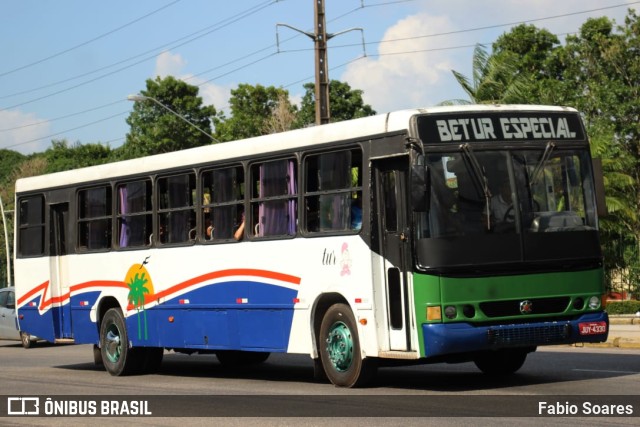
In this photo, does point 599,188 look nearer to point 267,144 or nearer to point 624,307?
point 267,144

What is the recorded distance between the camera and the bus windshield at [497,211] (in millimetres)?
13844

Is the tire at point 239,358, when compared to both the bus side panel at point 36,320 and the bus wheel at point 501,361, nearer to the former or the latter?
the bus side panel at point 36,320

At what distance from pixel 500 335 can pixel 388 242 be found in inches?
64.5

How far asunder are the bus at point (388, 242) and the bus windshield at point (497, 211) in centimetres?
2

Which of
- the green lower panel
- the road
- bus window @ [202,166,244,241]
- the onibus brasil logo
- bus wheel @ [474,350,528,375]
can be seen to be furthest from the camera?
the onibus brasil logo

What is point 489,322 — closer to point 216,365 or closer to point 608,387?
point 608,387

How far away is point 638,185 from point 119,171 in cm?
3317

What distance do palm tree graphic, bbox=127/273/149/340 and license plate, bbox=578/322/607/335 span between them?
24.6ft

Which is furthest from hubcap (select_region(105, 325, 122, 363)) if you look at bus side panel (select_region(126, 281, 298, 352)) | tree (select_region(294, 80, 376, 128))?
tree (select_region(294, 80, 376, 128))

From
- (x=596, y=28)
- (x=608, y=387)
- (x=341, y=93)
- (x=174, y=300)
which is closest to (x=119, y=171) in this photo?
(x=174, y=300)

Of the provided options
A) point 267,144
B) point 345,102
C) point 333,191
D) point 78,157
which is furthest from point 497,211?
point 78,157

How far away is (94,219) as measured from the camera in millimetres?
20781

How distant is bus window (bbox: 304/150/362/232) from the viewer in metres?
14.9

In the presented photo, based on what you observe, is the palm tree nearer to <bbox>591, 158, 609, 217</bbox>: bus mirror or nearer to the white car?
the white car
